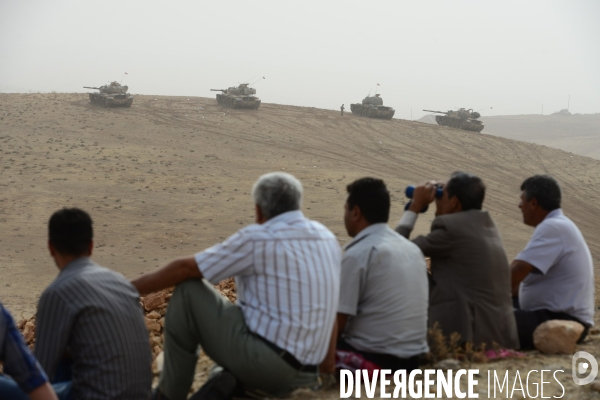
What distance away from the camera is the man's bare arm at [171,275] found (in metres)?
3.84

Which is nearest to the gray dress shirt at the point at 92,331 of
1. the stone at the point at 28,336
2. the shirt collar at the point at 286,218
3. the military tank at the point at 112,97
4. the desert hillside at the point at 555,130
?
the shirt collar at the point at 286,218

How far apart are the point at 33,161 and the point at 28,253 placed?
983 cm

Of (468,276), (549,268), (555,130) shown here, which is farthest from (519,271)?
(555,130)

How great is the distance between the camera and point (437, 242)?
16.2 feet

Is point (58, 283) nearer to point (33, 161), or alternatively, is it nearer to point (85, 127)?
point (33, 161)

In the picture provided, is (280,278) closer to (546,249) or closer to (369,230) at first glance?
(369,230)

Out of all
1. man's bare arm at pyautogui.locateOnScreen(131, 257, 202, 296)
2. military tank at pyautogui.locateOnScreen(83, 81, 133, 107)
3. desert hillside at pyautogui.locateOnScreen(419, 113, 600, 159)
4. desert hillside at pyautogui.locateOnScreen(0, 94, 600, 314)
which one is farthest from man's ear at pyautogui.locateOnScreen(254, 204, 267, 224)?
desert hillside at pyautogui.locateOnScreen(419, 113, 600, 159)

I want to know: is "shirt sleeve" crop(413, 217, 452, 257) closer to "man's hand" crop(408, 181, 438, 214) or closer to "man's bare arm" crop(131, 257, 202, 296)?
"man's hand" crop(408, 181, 438, 214)

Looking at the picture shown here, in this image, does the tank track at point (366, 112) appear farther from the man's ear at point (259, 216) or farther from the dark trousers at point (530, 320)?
the man's ear at point (259, 216)

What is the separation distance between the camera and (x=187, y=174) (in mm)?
22812

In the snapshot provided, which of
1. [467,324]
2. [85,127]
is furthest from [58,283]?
[85,127]

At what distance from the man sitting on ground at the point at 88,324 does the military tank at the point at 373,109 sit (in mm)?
35885

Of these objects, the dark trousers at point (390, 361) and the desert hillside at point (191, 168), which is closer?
the dark trousers at point (390, 361)

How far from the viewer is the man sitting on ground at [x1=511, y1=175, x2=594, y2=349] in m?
5.33
